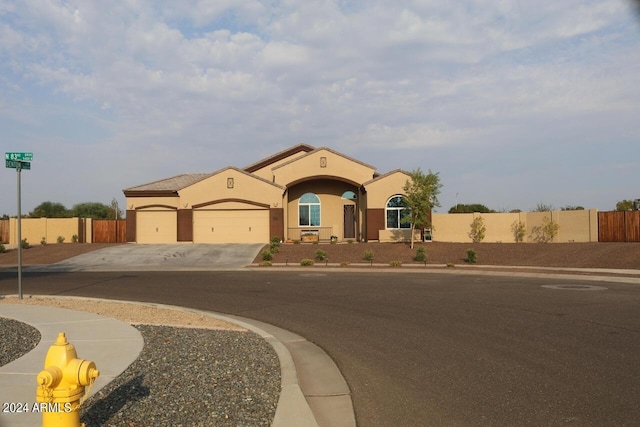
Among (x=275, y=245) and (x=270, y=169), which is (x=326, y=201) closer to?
(x=270, y=169)

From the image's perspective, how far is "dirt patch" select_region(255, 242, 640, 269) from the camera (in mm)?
29047

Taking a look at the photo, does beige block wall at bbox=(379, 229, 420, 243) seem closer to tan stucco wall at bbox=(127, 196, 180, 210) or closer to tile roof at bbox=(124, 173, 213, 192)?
tile roof at bbox=(124, 173, 213, 192)

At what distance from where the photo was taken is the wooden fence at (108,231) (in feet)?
147

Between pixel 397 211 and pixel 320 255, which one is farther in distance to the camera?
pixel 397 211

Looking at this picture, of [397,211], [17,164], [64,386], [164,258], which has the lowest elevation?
[164,258]

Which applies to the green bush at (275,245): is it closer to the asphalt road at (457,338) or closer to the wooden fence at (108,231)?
the asphalt road at (457,338)

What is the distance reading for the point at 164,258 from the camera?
111 ft

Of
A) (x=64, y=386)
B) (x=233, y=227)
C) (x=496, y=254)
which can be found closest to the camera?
(x=64, y=386)

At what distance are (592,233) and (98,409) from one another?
118 feet

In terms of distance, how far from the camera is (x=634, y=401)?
6.47 metres

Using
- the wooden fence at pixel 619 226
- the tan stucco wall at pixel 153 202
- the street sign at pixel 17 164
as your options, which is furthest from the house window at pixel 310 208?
the street sign at pixel 17 164

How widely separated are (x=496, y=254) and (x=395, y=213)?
31.4 ft

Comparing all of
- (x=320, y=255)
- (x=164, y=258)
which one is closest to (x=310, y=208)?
(x=320, y=255)

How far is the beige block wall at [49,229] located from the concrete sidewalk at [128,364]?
35146 millimetres
